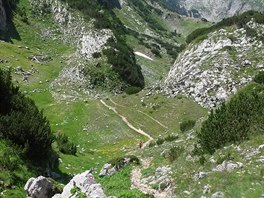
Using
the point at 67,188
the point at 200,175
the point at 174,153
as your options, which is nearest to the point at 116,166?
the point at 174,153

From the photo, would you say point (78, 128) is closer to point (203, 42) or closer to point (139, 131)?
point (139, 131)

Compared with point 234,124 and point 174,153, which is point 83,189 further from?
point 234,124

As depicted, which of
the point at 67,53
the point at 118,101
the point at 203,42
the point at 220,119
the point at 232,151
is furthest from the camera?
the point at 67,53

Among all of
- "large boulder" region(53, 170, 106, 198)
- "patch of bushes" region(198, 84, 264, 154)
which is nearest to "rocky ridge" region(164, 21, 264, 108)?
"patch of bushes" region(198, 84, 264, 154)

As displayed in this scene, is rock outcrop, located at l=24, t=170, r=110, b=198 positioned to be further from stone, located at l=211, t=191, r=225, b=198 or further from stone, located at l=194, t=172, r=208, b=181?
stone, located at l=211, t=191, r=225, b=198

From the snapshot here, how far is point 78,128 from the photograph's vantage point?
43344mm

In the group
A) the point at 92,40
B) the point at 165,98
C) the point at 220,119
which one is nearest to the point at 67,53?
the point at 92,40

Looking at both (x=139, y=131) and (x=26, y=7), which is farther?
(x=26, y=7)

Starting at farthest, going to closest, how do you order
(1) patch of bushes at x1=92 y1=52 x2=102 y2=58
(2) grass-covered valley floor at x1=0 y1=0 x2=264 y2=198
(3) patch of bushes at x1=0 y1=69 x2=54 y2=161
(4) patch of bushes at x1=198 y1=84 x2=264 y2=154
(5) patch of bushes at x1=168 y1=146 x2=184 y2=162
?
(1) patch of bushes at x1=92 y1=52 x2=102 y2=58
(3) patch of bushes at x1=0 y1=69 x2=54 y2=161
(5) patch of bushes at x1=168 y1=146 x2=184 y2=162
(4) patch of bushes at x1=198 y1=84 x2=264 y2=154
(2) grass-covered valley floor at x1=0 y1=0 x2=264 y2=198

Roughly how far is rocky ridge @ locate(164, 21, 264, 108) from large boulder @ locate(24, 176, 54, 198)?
107 feet

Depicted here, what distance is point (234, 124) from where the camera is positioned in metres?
18.9

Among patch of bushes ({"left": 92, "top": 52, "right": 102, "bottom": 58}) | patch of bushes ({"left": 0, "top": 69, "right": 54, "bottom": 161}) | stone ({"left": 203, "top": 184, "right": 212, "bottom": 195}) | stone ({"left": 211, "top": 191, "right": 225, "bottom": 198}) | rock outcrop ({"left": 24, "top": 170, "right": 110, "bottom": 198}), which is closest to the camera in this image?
stone ({"left": 211, "top": 191, "right": 225, "bottom": 198})

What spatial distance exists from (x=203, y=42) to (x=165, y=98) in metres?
12.3

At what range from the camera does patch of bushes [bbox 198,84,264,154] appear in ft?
60.1
